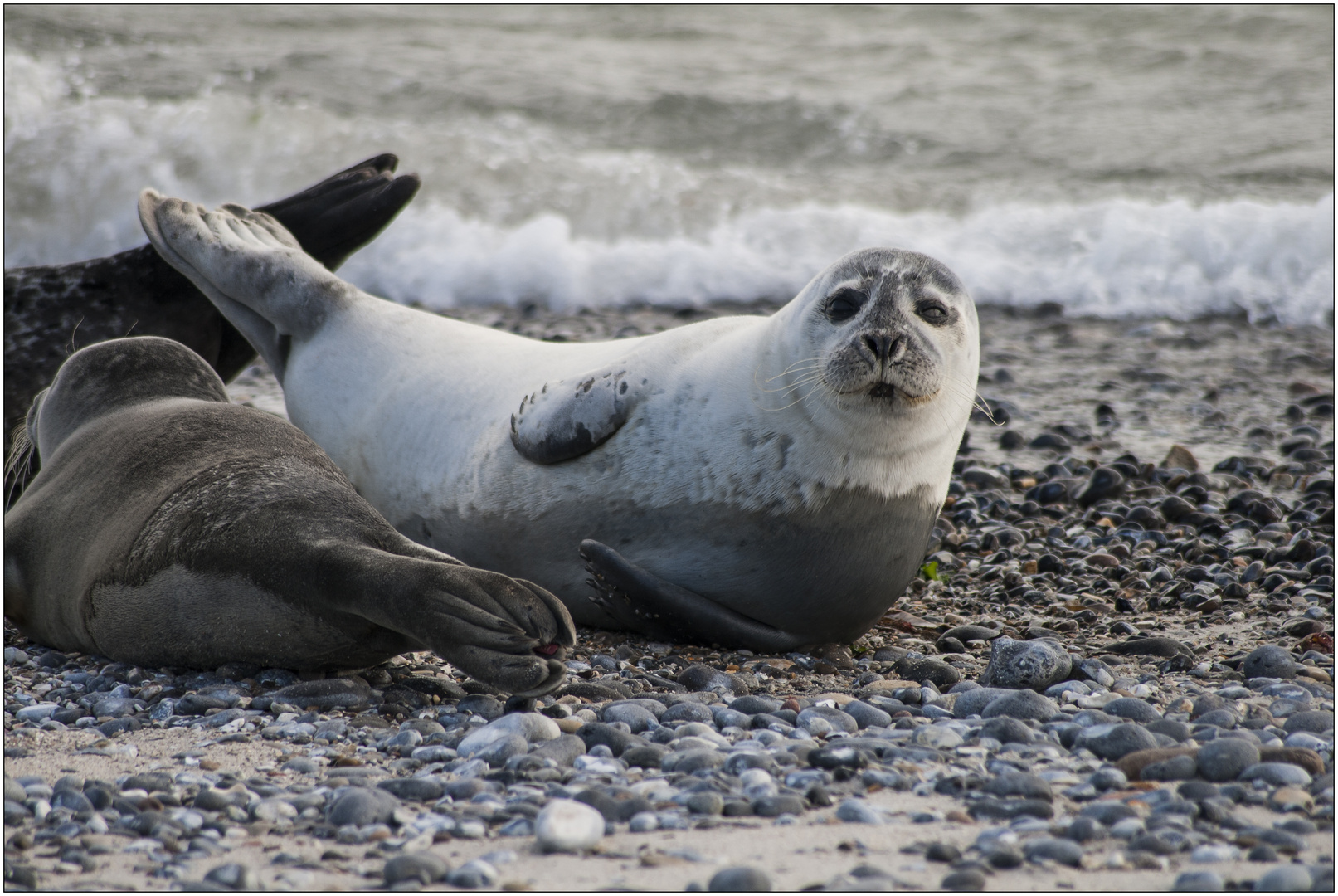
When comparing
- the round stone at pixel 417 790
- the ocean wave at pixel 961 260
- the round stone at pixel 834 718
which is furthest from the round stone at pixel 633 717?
the ocean wave at pixel 961 260

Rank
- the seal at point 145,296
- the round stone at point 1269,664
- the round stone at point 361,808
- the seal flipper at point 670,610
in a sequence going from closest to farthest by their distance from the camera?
the round stone at point 361,808, the round stone at point 1269,664, the seal flipper at point 670,610, the seal at point 145,296

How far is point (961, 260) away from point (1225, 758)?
25.6 feet

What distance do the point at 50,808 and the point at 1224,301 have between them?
8.49 meters

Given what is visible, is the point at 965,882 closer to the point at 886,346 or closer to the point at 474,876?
the point at 474,876

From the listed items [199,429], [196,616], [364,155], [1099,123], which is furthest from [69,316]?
[1099,123]

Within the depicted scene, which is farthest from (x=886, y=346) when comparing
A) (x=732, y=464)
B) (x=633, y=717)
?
(x=633, y=717)

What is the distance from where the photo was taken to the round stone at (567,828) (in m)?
1.99

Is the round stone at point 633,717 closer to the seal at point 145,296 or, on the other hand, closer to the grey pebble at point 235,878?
the grey pebble at point 235,878

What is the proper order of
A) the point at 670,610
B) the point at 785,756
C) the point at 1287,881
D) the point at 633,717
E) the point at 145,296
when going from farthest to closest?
1. the point at 145,296
2. the point at 670,610
3. the point at 633,717
4. the point at 785,756
5. the point at 1287,881

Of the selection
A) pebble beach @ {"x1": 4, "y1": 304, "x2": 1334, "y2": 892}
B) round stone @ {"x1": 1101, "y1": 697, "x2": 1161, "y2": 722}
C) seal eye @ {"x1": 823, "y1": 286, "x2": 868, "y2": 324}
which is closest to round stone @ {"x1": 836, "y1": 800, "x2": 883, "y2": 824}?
pebble beach @ {"x1": 4, "y1": 304, "x2": 1334, "y2": 892}

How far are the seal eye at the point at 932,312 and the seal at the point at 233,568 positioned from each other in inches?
46.0

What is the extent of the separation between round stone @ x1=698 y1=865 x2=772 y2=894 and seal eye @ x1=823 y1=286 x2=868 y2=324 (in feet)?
5.31

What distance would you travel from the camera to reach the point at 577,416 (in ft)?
11.3

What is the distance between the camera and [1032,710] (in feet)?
8.75
